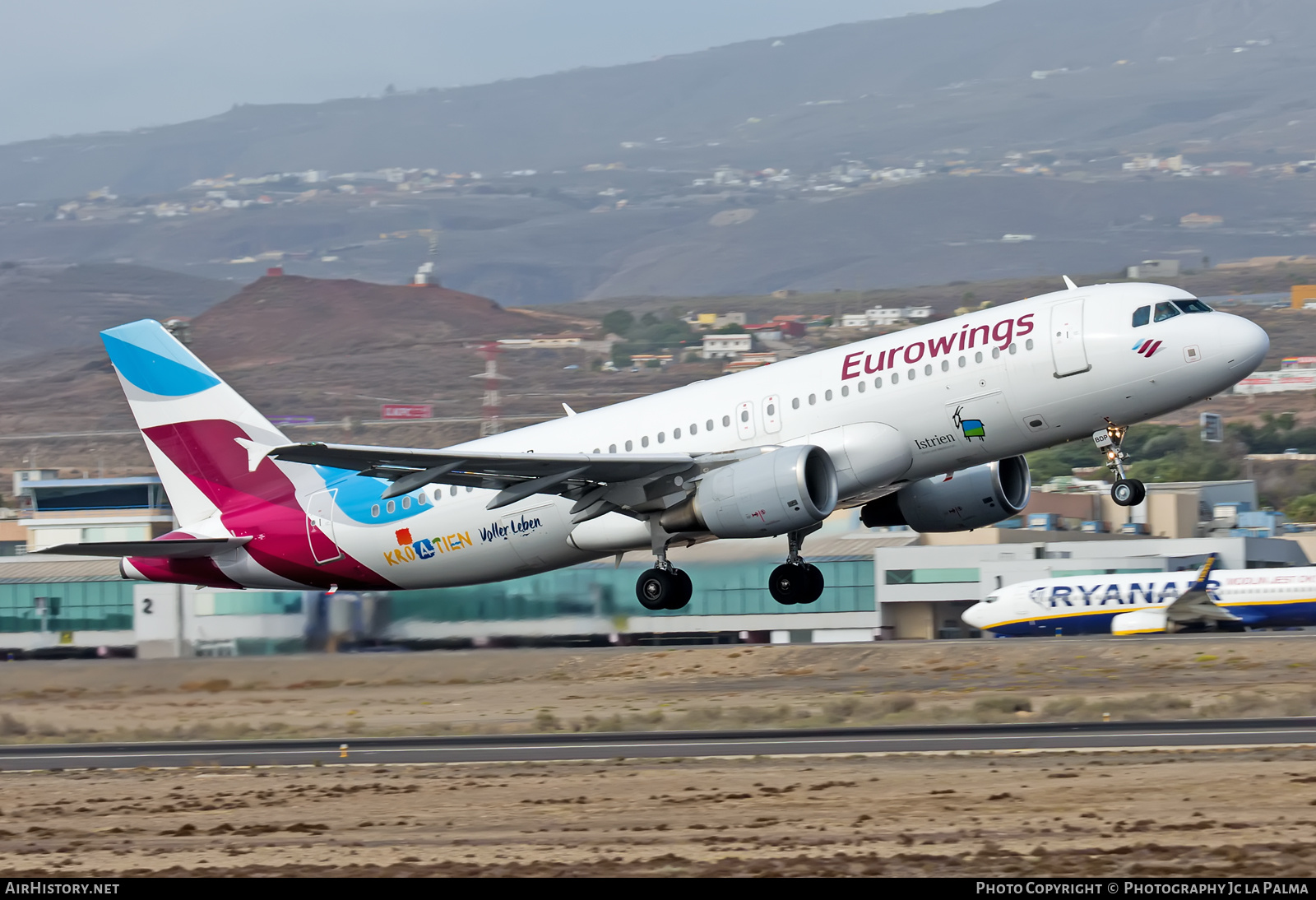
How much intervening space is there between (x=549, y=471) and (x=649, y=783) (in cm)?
631

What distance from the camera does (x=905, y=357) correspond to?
32688mm

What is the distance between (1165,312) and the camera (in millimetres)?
31641

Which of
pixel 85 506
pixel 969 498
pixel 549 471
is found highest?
pixel 85 506

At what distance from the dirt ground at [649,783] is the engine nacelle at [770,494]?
4.74m

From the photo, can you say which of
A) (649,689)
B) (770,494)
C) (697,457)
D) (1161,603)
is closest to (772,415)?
(697,457)

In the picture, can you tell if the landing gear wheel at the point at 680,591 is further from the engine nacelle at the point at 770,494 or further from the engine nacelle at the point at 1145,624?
the engine nacelle at the point at 1145,624

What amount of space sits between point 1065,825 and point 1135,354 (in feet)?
33.7

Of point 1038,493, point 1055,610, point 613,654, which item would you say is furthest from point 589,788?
point 1038,493

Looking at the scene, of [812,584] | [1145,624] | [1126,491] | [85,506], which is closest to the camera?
[1126,491]

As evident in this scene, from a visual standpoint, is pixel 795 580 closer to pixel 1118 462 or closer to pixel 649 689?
pixel 1118 462

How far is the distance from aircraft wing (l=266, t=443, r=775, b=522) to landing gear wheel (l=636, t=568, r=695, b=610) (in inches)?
55.7

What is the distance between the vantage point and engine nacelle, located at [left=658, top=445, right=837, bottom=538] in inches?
1266

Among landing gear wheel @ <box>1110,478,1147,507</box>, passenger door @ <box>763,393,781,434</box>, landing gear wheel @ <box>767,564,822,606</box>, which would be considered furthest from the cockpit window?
landing gear wheel @ <box>767,564,822,606</box>

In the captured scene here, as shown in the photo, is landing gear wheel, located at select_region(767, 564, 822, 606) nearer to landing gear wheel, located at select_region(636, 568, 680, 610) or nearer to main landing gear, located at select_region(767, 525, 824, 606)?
main landing gear, located at select_region(767, 525, 824, 606)
